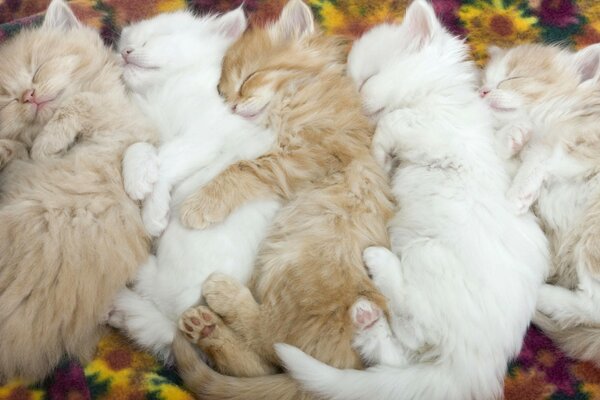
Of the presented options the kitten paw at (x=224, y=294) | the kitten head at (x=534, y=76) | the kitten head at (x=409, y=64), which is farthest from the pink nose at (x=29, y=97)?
the kitten head at (x=534, y=76)

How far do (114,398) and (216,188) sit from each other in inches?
21.6

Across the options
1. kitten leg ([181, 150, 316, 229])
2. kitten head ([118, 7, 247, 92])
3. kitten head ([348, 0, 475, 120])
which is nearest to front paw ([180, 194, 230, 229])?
kitten leg ([181, 150, 316, 229])

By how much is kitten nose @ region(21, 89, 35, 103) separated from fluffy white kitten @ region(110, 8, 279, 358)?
0.94ft

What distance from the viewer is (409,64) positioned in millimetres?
1732

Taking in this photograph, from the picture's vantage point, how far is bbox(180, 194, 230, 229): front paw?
142 centimetres

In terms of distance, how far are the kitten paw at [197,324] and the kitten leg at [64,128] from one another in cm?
60

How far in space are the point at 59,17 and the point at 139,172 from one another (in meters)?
0.72

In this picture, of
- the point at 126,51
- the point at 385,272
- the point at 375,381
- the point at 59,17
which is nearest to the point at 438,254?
the point at 385,272

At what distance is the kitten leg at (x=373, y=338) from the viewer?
4.13 feet

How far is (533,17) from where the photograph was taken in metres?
2.14

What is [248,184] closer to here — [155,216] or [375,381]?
[155,216]

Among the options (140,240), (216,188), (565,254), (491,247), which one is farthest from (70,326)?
(565,254)

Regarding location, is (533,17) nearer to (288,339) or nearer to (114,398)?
(288,339)

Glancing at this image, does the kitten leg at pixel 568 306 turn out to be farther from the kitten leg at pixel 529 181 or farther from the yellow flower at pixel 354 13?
the yellow flower at pixel 354 13
